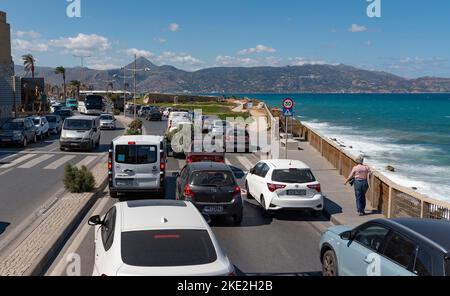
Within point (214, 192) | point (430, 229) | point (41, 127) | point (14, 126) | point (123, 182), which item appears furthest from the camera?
point (41, 127)

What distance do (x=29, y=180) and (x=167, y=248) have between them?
47.2 ft

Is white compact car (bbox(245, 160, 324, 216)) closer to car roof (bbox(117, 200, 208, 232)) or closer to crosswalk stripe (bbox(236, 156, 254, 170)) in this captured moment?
car roof (bbox(117, 200, 208, 232))

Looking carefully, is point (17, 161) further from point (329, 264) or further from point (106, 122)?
point (106, 122)

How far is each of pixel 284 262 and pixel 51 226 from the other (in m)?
5.26

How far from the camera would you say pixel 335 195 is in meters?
17.3

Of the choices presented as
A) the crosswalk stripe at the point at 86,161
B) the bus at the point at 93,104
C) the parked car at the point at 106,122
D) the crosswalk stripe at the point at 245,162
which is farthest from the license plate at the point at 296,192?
the bus at the point at 93,104

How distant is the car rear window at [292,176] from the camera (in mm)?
14312

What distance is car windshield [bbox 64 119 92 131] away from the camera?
2953 centimetres

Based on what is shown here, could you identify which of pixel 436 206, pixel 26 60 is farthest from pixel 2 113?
pixel 26 60

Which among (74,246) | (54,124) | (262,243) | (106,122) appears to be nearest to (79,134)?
(54,124)

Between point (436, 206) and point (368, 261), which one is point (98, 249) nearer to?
point (368, 261)

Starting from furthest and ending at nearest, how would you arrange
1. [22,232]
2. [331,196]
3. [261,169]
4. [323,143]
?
[323,143] → [331,196] → [261,169] → [22,232]

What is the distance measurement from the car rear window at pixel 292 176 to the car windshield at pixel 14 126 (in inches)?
843
